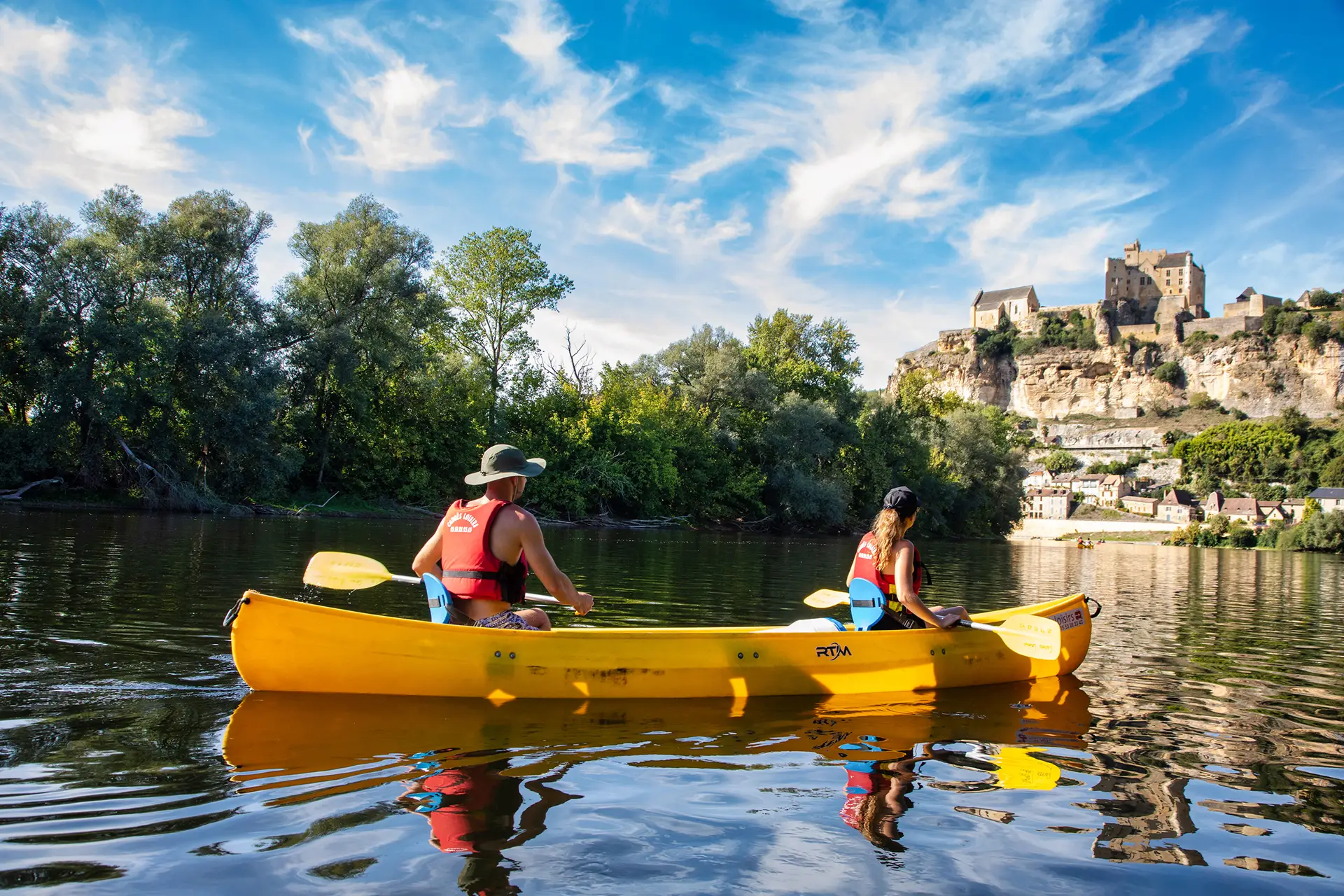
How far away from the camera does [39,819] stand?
3.42 metres

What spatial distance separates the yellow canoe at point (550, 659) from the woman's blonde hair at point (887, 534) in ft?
1.85

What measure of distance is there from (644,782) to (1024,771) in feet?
7.28

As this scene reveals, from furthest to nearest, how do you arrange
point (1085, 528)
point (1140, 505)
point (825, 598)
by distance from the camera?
point (1140, 505)
point (1085, 528)
point (825, 598)

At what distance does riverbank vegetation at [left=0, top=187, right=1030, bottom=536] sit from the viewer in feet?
85.1

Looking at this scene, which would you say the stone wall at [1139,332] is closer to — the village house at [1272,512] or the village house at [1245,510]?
the village house at [1245,510]

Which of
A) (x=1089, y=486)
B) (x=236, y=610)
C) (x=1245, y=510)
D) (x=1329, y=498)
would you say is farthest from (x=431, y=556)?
(x=1089, y=486)

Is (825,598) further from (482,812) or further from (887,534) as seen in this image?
(482,812)

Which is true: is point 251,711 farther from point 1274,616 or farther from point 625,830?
point 1274,616

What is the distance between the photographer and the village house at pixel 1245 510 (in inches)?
3253

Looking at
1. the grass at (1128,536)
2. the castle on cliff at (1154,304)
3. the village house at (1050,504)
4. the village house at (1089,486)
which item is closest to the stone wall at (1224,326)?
the castle on cliff at (1154,304)

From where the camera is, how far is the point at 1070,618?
305 inches

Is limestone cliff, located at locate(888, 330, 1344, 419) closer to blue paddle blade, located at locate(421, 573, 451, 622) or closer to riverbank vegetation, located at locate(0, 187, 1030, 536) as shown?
riverbank vegetation, located at locate(0, 187, 1030, 536)

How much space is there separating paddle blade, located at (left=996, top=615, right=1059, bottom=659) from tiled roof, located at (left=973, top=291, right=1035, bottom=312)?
139m

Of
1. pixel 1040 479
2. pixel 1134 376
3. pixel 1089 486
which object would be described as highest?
pixel 1134 376
